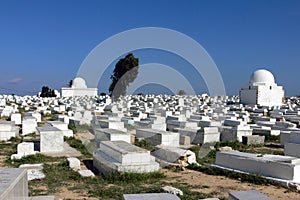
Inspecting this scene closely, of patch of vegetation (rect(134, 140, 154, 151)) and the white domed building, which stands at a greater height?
the white domed building

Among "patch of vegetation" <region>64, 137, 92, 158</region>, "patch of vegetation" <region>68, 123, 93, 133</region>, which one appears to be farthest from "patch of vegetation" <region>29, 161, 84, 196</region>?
"patch of vegetation" <region>68, 123, 93, 133</region>

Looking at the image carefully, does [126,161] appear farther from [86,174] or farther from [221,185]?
[221,185]

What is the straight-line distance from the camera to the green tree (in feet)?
134

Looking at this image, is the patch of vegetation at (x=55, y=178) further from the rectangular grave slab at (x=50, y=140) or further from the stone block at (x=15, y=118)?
the stone block at (x=15, y=118)

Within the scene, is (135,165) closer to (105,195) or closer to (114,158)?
(114,158)

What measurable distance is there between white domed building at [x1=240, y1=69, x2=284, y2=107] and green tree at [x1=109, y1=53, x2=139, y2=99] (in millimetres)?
13563

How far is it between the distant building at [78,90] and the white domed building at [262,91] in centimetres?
2820

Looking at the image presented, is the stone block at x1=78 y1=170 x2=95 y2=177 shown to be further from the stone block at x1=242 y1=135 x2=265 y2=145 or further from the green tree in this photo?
the green tree

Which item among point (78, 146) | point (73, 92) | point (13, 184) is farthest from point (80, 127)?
point (73, 92)

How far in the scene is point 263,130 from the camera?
14344mm

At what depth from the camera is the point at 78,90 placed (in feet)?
188

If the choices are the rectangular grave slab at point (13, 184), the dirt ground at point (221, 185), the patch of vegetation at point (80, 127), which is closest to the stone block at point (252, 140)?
the dirt ground at point (221, 185)

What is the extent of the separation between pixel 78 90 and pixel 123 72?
18139 millimetres

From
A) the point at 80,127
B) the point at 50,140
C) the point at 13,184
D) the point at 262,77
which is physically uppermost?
the point at 262,77
